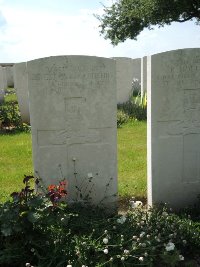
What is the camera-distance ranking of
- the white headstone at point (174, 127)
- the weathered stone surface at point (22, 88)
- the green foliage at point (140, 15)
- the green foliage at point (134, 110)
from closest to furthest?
the white headstone at point (174, 127) → the weathered stone surface at point (22, 88) → the green foliage at point (134, 110) → the green foliage at point (140, 15)

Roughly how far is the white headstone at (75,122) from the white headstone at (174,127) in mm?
504

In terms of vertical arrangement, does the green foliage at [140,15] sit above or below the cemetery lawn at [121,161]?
above

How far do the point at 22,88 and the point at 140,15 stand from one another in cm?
1015

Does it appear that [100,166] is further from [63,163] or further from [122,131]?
[122,131]

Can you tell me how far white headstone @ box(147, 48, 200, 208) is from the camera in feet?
15.4

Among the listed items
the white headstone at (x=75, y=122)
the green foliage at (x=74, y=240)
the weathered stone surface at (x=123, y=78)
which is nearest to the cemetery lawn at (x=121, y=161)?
the white headstone at (x=75, y=122)

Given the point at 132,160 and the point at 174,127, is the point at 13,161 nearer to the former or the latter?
the point at 132,160

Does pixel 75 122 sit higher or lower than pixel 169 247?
higher

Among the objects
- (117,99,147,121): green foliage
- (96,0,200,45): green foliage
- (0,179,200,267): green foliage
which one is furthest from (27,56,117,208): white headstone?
(96,0,200,45): green foliage

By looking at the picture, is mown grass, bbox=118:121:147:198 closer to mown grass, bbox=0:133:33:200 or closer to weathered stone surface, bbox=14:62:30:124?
mown grass, bbox=0:133:33:200

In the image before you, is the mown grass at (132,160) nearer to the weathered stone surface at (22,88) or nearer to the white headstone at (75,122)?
the white headstone at (75,122)

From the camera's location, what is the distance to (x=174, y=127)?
15.9 ft

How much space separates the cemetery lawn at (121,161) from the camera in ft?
19.3

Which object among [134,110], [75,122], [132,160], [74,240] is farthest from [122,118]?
[74,240]
